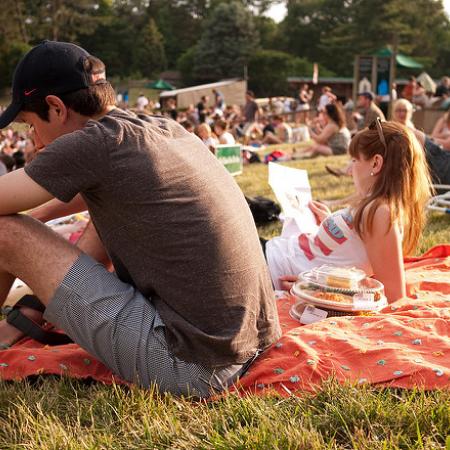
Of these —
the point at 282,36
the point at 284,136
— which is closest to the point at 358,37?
the point at 282,36

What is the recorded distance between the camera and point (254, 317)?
2.27 meters

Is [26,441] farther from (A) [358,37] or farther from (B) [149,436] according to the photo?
(A) [358,37]

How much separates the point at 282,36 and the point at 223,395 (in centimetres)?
5505

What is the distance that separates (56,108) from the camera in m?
2.39

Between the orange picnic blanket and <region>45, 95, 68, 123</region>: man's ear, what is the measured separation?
0.93 meters

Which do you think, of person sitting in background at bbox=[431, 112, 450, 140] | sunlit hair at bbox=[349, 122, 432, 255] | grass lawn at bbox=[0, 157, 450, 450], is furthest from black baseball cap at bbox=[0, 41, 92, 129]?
person sitting in background at bbox=[431, 112, 450, 140]

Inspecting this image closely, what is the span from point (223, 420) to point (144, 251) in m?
0.61

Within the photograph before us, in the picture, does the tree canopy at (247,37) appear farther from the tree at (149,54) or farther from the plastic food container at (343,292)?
the plastic food container at (343,292)

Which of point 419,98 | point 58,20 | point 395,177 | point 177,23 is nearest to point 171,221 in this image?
point 395,177

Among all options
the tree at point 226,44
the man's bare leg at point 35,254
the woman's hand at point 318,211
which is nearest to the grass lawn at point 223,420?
the man's bare leg at point 35,254

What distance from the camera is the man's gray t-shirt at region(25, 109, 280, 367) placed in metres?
2.03

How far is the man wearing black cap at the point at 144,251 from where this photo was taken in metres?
2.05

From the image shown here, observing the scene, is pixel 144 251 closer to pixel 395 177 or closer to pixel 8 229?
pixel 8 229

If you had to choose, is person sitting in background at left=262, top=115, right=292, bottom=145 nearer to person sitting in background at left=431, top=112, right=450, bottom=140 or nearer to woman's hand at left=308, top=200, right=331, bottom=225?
person sitting in background at left=431, top=112, right=450, bottom=140
